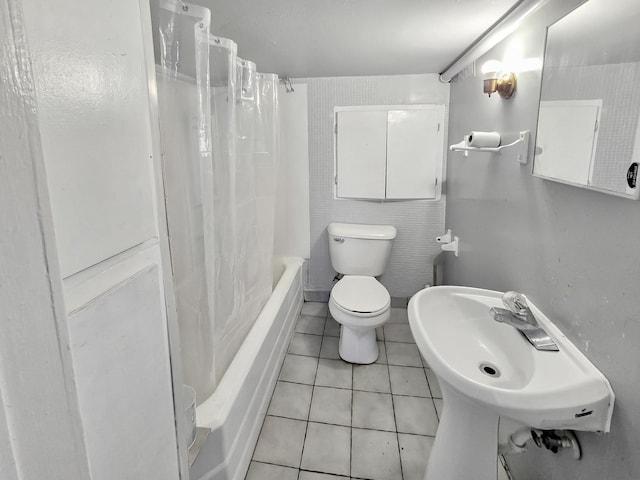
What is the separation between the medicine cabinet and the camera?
2633 millimetres

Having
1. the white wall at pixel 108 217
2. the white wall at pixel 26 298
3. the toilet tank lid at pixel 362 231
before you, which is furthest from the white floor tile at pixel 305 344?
the white wall at pixel 26 298

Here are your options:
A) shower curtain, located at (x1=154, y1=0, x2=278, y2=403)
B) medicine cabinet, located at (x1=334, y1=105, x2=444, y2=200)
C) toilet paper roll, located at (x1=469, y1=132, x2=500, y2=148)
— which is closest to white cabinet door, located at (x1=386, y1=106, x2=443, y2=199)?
medicine cabinet, located at (x1=334, y1=105, x2=444, y2=200)

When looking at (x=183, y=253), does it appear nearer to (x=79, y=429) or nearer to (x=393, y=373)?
(x=79, y=429)

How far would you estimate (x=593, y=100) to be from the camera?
102cm

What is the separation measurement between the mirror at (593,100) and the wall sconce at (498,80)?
278mm

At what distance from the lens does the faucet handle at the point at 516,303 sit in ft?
4.30

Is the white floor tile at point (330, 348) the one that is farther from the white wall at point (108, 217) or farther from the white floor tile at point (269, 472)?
the white wall at point (108, 217)

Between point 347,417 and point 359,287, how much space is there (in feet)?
2.79

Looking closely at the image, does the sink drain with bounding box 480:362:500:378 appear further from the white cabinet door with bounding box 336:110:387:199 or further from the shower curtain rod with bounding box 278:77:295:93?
the shower curtain rod with bounding box 278:77:295:93

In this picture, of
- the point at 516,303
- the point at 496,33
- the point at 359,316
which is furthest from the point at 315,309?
the point at 496,33

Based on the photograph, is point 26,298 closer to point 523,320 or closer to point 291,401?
point 523,320

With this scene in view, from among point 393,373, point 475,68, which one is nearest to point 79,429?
point 393,373

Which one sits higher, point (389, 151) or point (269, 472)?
point (389, 151)

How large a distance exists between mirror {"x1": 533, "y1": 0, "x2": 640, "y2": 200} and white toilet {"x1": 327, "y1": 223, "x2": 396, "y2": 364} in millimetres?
1271
